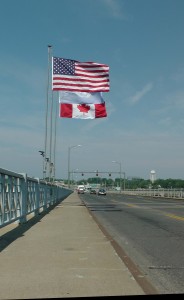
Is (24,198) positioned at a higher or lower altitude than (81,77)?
lower

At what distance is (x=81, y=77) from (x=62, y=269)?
1858 centimetres

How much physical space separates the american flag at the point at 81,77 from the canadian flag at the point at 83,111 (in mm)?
875

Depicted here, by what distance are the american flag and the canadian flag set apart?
0.88m

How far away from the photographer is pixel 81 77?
25.3 metres

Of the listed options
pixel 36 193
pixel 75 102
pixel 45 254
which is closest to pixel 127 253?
pixel 45 254

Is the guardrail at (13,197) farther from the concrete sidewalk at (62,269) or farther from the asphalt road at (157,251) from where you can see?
the asphalt road at (157,251)

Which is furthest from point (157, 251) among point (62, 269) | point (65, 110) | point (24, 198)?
point (65, 110)

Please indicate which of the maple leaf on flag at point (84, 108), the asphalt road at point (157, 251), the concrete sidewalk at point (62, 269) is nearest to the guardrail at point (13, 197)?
the concrete sidewalk at point (62, 269)

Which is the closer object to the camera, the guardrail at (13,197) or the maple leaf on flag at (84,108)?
the guardrail at (13,197)

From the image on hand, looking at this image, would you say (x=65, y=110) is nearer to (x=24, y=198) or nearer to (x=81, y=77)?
(x=81, y=77)

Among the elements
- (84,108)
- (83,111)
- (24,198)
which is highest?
(84,108)

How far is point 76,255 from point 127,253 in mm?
1268

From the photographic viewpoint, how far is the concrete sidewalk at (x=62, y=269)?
6.09 meters

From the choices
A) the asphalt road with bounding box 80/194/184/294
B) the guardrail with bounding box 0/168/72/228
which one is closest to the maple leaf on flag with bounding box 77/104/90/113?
the guardrail with bounding box 0/168/72/228
